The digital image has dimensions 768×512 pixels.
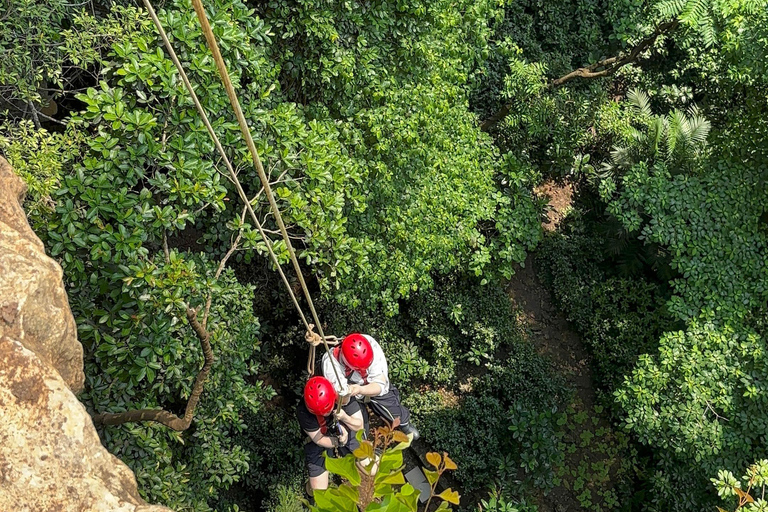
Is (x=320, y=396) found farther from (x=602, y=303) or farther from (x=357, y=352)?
(x=602, y=303)

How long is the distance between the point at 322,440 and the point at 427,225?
2.35 metres

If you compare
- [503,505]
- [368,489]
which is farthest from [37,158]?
[503,505]

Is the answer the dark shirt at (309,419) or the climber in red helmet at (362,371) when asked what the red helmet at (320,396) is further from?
the dark shirt at (309,419)

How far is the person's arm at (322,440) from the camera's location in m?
5.14

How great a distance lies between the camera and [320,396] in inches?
178

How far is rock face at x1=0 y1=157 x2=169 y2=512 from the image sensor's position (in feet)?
7.35

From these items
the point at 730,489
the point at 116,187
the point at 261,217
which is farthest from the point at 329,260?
the point at 730,489

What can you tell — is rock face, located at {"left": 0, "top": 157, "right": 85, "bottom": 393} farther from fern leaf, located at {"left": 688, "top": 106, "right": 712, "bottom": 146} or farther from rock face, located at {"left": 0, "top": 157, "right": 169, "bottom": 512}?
fern leaf, located at {"left": 688, "top": 106, "right": 712, "bottom": 146}

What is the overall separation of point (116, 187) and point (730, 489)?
5.39m

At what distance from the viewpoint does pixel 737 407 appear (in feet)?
20.4

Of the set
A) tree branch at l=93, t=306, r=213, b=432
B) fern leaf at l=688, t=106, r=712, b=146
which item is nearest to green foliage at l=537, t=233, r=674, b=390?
fern leaf at l=688, t=106, r=712, b=146

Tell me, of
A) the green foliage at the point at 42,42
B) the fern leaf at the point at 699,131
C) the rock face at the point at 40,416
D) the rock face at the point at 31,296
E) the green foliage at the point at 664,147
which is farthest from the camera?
the fern leaf at the point at 699,131

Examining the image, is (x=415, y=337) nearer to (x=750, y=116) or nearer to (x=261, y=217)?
(x=261, y=217)

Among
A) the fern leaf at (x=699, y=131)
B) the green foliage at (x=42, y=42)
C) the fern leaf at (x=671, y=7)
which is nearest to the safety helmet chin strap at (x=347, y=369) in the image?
the green foliage at (x=42, y=42)
